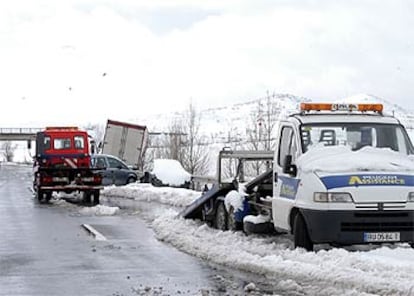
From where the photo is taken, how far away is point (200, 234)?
48.5 ft

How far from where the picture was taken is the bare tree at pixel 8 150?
171750mm

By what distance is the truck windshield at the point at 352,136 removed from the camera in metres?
12.1

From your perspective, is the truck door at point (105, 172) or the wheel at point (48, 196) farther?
the truck door at point (105, 172)

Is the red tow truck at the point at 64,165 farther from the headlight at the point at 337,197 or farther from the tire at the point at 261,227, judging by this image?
the headlight at the point at 337,197

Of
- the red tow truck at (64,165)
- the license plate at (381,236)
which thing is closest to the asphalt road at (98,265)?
the license plate at (381,236)

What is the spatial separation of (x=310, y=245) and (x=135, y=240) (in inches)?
187

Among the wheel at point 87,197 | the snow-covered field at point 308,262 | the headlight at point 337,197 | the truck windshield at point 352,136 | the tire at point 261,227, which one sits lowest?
the wheel at point 87,197

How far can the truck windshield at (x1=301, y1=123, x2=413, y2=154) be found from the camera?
12086 millimetres

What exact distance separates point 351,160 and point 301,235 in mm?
1355

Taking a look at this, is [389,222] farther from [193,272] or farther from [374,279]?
[193,272]

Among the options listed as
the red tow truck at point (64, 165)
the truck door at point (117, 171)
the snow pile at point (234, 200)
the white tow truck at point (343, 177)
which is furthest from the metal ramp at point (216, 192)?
the truck door at point (117, 171)

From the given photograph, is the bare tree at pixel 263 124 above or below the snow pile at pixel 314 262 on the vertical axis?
above

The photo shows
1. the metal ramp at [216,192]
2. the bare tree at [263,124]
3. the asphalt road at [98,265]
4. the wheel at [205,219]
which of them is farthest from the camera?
the bare tree at [263,124]

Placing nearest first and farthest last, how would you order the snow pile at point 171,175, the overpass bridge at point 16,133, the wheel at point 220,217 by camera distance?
the wheel at point 220,217 → the snow pile at point 171,175 → the overpass bridge at point 16,133
